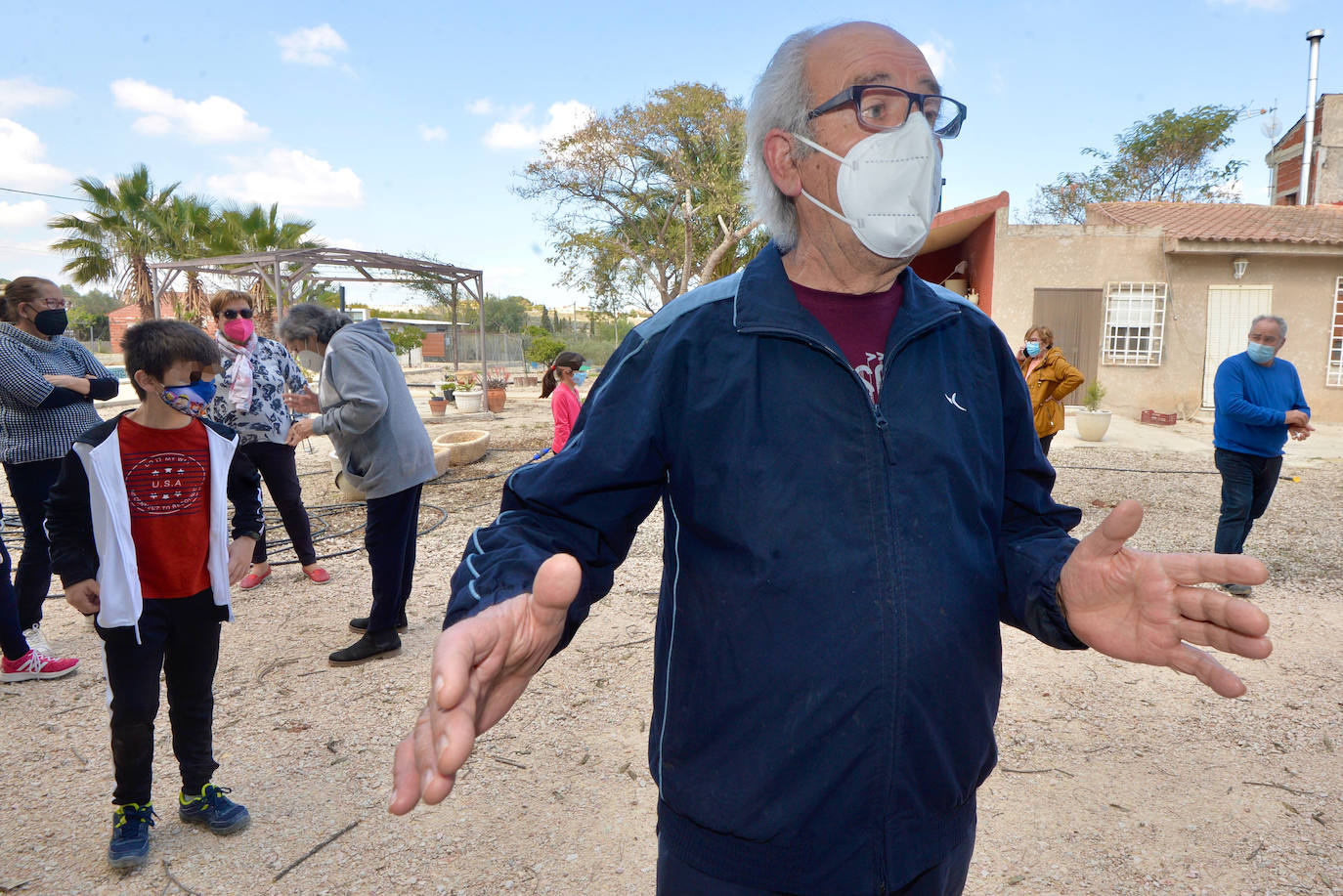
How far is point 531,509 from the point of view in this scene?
131cm

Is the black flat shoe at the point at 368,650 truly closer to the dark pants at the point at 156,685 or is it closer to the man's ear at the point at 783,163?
the dark pants at the point at 156,685

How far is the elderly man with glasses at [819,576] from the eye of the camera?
3.95 ft

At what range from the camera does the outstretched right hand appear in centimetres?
86

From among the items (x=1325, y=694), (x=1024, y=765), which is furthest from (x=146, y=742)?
(x=1325, y=694)

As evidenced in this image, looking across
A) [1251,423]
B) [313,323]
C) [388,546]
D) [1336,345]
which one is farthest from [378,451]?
[1336,345]

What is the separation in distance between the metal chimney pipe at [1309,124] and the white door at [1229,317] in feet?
29.6

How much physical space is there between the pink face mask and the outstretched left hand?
503cm

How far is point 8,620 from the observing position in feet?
12.0

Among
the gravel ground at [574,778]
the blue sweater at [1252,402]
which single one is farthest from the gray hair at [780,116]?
the blue sweater at [1252,402]

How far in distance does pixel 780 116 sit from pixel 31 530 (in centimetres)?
426

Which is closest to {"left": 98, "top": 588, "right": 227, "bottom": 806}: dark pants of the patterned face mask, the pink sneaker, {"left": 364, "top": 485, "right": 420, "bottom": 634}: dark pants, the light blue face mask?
the patterned face mask

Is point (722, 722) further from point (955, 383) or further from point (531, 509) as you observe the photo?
point (955, 383)

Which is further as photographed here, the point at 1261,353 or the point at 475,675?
the point at 1261,353

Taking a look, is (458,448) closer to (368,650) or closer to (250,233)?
(368,650)
